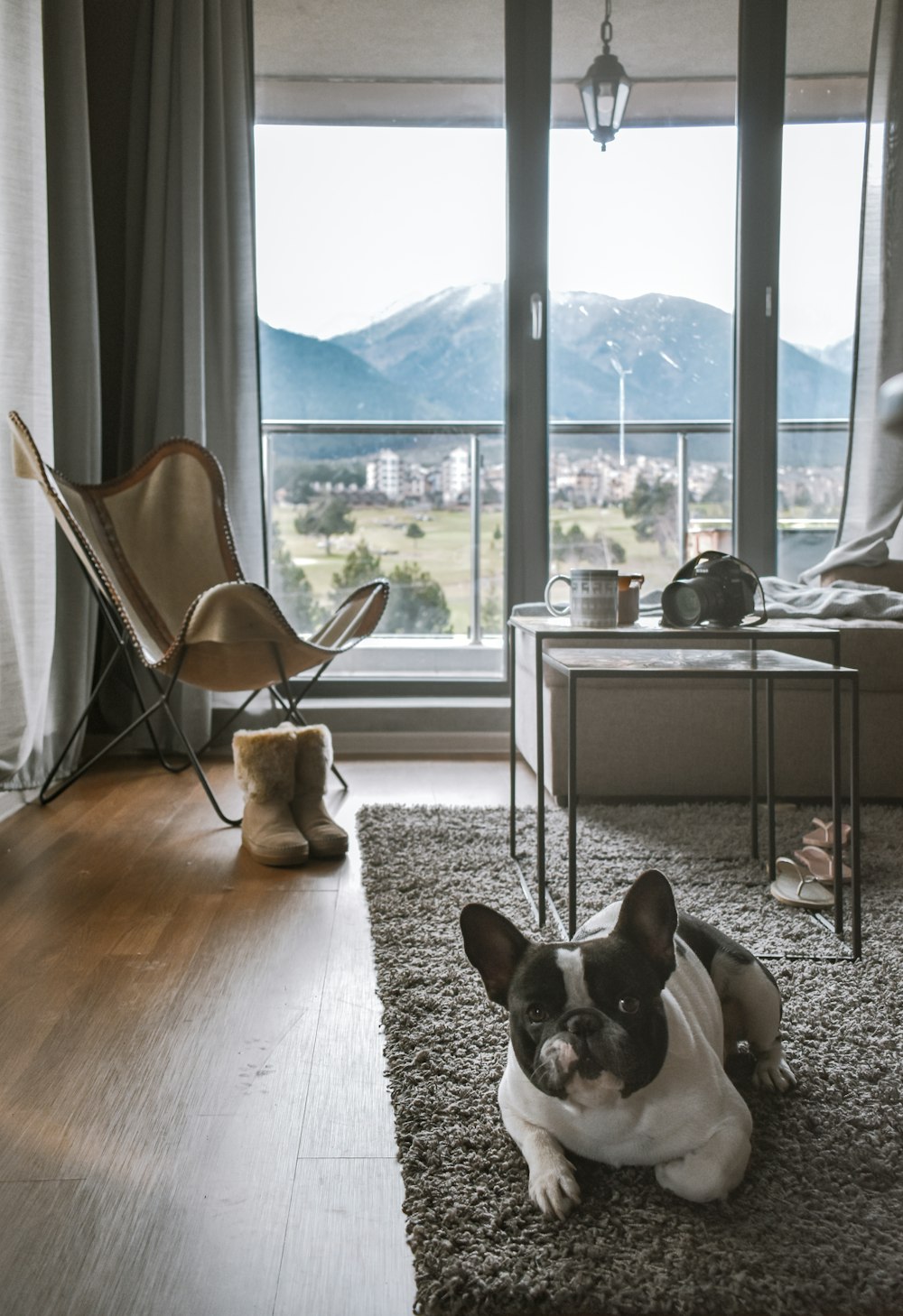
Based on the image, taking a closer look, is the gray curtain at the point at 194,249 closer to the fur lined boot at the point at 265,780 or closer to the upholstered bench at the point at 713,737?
the fur lined boot at the point at 265,780

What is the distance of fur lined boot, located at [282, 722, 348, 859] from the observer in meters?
2.32

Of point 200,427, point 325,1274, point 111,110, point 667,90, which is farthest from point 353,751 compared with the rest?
point 325,1274

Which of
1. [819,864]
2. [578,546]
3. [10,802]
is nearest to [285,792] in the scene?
[10,802]

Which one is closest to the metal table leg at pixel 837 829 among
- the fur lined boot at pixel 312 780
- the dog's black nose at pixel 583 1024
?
the dog's black nose at pixel 583 1024

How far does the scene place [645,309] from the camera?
12.2 feet

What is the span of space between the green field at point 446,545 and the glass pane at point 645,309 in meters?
0.01

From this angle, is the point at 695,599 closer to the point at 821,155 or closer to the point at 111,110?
the point at 821,155

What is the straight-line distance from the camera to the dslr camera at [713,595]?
1.82m

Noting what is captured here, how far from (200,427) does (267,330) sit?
1.83 ft

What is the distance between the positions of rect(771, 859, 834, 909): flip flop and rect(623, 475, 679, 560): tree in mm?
1948

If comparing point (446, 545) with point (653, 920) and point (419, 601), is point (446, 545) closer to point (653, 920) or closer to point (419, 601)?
point (419, 601)

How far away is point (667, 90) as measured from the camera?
3646mm

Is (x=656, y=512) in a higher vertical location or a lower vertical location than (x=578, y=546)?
higher

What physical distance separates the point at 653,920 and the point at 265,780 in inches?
56.6
